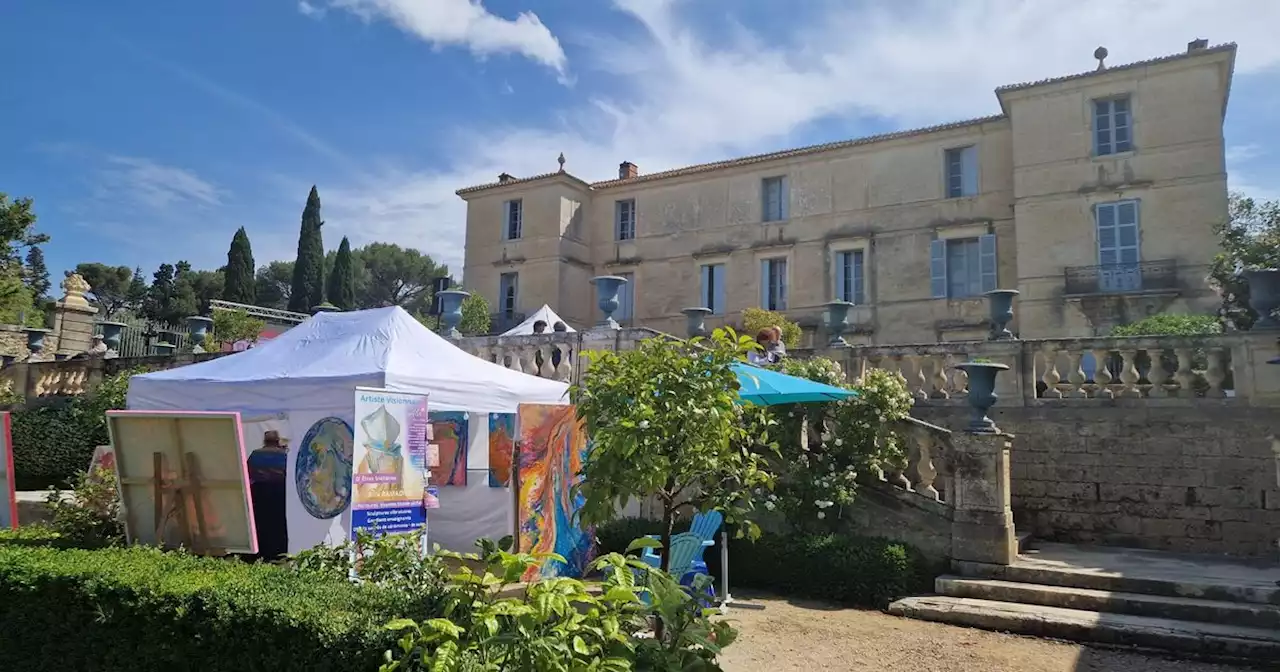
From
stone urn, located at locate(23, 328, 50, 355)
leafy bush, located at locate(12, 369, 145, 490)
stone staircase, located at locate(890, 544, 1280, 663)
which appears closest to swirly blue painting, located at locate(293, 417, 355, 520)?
stone staircase, located at locate(890, 544, 1280, 663)

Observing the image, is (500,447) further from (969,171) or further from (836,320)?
(969,171)

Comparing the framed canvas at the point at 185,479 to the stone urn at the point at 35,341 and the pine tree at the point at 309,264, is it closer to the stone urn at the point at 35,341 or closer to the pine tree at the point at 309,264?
the stone urn at the point at 35,341

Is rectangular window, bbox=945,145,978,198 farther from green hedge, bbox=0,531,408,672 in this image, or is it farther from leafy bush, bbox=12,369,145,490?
green hedge, bbox=0,531,408,672

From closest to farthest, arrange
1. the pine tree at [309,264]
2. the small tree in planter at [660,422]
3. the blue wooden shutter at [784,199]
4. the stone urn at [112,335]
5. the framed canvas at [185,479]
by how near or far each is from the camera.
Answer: the small tree in planter at [660,422]
the framed canvas at [185,479]
the stone urn at [112,335]
the blue wooden shutter at [784,199]
the pine tree at [309,264]

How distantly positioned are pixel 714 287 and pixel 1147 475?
15374 mm

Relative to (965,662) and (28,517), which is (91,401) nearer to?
(28,517)

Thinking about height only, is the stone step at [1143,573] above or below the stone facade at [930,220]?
below

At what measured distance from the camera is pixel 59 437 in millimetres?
13148

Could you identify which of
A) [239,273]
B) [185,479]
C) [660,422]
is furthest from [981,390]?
[239,273]

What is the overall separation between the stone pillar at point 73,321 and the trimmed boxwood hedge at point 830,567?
1720cm

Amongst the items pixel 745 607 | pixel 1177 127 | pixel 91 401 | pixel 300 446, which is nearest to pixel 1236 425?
→ pixel 745 607

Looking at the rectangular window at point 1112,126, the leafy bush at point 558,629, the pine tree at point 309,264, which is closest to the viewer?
the leafy bush at point 558,629

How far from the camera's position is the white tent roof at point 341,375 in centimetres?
695

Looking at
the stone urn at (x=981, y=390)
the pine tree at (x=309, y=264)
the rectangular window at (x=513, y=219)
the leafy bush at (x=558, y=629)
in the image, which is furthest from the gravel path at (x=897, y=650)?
the pine tree at (x=309, y=264)
